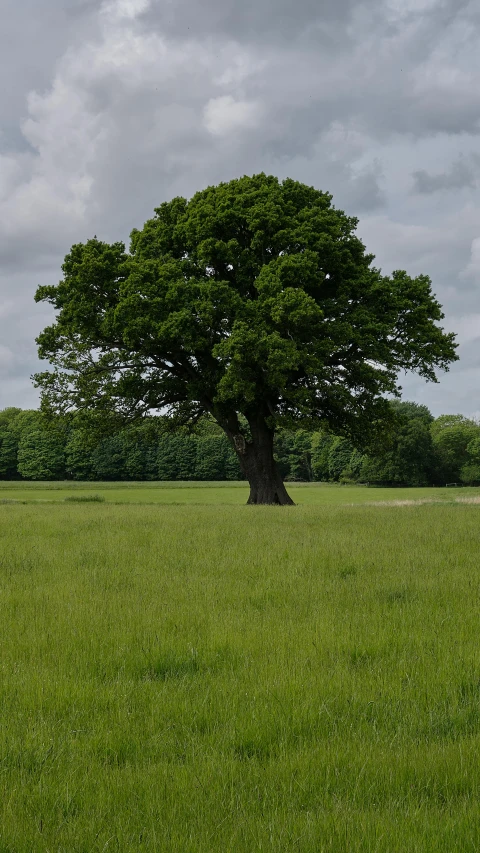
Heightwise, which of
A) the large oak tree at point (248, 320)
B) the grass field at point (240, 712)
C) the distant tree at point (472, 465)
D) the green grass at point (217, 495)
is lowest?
the green grass at point (217, 495)

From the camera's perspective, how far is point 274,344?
1097 inches

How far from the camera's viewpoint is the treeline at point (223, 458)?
333ft

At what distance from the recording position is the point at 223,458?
114750 millimetres

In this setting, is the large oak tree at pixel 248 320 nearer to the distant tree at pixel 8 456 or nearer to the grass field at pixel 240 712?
the grass field at pixel 240 712

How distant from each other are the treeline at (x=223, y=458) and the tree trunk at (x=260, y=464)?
65.7 metres

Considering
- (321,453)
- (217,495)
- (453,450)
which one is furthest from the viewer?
(321,453)

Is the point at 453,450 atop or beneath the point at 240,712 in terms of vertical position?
atop

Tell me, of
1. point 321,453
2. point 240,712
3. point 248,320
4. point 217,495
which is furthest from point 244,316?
point 321,453

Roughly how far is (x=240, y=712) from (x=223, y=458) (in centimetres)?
11003

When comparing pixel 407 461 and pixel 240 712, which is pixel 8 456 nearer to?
pixel 407 461

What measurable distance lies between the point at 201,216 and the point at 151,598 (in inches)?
1048

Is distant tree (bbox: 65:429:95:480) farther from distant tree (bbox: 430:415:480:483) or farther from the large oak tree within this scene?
the large oak tree

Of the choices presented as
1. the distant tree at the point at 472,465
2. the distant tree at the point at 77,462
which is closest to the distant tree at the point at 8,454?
the distant tree at the point at 77,462

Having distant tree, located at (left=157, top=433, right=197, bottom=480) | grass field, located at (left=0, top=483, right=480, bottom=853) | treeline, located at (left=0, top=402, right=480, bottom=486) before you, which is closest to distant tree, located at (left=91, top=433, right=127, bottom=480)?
treeline, located at (left=0, top=402, right=480, bottom=486)
